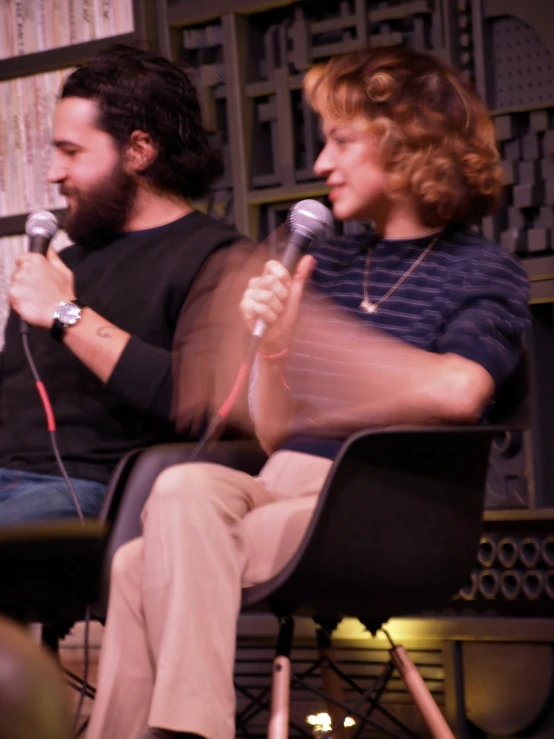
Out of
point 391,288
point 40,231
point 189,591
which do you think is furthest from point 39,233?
point 189,591

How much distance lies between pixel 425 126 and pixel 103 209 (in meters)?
0.70

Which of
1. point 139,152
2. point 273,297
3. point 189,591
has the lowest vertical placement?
point 189,591

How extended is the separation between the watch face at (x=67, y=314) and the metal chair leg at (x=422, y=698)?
773mm

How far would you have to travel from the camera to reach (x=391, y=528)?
1.56 metres

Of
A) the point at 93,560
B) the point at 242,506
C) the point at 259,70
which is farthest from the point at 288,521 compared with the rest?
the point at 259,70

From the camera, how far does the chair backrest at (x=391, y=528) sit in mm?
1505

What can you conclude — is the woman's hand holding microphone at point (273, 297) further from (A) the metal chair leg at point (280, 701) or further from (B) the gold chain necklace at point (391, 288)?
(A) the metal chair leg at point (280, 701)

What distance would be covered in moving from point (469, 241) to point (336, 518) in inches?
21.3

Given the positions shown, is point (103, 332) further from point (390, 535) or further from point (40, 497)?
point (390, 535)

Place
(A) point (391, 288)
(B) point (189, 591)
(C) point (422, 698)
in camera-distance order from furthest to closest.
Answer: (A) point (391, 288) < (C) point (422, 698) < (B) point (189, 591)

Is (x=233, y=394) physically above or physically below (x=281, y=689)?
above

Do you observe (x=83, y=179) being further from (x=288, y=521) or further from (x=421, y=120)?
(x=288, y=521)

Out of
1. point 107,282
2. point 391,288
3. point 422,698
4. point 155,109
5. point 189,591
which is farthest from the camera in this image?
point 155,109

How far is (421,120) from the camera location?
5.94 feet
